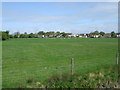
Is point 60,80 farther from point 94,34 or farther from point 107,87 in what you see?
point 94,34

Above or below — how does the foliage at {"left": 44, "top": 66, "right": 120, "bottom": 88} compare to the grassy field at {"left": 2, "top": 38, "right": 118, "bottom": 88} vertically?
above

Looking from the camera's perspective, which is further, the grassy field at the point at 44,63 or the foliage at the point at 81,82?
the grassy field at the point at 44,63

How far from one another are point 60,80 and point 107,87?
1.70 metres

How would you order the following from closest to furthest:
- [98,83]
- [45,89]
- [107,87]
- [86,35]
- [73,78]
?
1. [45,89]
2. [107,87]
3. [98,83]
4. [73,78]
5. [86,35]

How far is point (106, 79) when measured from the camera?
7.38 meters

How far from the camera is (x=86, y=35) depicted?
7648 inches

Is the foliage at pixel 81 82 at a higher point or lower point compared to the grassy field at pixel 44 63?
higher

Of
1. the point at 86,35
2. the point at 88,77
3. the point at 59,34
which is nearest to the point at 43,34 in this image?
the point at 59,34

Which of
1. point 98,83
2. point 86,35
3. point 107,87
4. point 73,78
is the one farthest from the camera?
point 86,35

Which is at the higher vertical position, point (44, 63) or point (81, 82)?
point (81, 82)

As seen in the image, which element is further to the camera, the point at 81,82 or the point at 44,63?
the point at 44,63

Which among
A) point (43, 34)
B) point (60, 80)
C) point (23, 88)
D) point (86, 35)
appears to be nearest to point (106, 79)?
point (60, 80)

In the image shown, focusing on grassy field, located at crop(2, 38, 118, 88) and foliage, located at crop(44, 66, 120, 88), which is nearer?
foliage, located at crop(44, 66, 120, 88)

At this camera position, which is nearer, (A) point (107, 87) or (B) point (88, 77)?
(A) point (107, 87)
